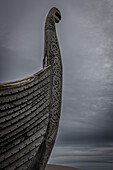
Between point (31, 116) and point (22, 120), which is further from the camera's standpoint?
point (31, 116)

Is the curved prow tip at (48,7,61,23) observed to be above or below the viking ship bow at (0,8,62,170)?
above

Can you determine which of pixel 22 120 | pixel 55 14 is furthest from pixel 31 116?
pixel 55 14

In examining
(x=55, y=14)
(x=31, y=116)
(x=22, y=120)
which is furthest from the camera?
(x=55, y=14)

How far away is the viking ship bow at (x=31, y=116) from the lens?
2275mm

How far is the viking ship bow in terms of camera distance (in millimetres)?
2275

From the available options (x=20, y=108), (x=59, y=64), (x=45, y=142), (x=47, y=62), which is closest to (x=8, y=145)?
(x=20, y=108)

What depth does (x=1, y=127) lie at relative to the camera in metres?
2.21

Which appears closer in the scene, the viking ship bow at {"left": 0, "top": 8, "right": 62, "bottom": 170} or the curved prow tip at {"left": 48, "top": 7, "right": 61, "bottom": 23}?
the viking ship bow at {"left": 0, "top": 8, "right": 62, "bottom": 170}

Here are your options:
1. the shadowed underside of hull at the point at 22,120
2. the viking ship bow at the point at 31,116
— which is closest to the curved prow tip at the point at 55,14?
the viking ship bow at the point at 31,116

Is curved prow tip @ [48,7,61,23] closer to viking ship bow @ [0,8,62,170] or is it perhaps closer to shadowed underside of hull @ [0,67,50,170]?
viking ship bow @ [0,8,62,170]

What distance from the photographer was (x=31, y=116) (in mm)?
2605

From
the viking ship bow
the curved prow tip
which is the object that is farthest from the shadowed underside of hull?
the curved prow tip

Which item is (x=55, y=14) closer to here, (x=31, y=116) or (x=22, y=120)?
(x=31, y=116)

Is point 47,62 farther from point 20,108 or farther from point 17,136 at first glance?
point 17,136
